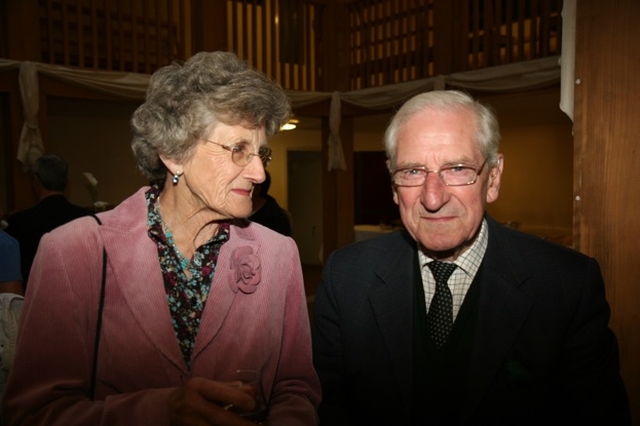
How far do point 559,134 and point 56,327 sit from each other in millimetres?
9642

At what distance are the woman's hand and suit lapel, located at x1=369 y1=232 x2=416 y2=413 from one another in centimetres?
57

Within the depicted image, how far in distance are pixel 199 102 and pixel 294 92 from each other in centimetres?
586

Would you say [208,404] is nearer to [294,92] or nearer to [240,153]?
[240,153]

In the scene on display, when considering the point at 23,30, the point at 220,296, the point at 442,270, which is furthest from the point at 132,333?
the point at 23,30

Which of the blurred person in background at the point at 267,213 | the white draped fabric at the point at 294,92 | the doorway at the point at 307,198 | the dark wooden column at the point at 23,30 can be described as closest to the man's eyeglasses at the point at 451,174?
the blurred person in background at the point at 267,213

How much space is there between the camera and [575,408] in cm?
152

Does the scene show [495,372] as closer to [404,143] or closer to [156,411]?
[404,143]

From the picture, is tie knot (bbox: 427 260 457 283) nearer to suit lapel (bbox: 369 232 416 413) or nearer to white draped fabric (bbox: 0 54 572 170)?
suit lapel (bbox: 369 232 416 413)

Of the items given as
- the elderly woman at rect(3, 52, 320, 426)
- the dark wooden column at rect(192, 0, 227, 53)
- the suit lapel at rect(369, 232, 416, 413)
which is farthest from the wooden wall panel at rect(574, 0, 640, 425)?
the dark wooden column at rect(192, 0, 227, 53)

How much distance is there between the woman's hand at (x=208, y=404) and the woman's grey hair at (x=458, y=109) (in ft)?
2.81

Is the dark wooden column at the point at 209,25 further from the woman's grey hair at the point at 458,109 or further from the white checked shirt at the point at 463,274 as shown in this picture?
the white checked shirt at the point at 463,274

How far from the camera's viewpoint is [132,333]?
134cm

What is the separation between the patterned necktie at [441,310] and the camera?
1.63m

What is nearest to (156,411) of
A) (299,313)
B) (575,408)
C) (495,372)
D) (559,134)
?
(299,313)
